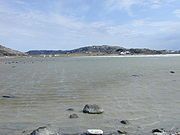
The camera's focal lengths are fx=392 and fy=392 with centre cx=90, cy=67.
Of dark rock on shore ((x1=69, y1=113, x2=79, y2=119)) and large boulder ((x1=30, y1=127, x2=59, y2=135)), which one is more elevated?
large boulder ((x1=30, y1=127, x2=59, y2=135))

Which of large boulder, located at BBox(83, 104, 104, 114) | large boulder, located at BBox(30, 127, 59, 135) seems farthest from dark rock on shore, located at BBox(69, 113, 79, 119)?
large boulder, located at BBox(30, 127, 59, 135)

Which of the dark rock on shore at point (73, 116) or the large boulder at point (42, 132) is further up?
the large boulder at point (42, 132)

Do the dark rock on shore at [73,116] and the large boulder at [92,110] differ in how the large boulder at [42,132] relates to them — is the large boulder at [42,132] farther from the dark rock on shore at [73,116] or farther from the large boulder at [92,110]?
the large boulder at [92,110]

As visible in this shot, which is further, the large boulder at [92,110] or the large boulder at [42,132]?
the large boulder at [92,110]

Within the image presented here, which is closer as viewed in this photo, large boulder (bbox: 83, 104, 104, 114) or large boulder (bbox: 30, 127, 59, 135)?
large boulder (bbox: 30, 127, 59, 135)

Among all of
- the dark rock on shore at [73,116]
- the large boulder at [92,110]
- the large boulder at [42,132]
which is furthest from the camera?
the large boulder at [92,110]

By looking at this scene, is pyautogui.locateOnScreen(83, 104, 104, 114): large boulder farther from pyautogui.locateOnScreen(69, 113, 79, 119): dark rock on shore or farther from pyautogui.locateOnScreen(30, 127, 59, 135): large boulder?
pyautogui.locateOnScreen(30, 127, 59, 135): large boulder

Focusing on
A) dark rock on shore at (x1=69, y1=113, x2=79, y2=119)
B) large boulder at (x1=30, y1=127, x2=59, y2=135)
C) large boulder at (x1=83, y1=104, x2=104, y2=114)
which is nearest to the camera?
large boulder at (x1=30, y1=127, x2=59, y2=135)

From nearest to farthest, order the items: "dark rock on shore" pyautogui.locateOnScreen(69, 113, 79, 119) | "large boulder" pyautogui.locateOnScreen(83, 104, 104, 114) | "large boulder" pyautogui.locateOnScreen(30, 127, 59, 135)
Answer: "large boulder" pyautogui.locateOnScreen(30, 127, 59, 135) < "dark rock on shore" pyautogui.locateOnScreen(69, 113, 79, 119) < "large boulder" pyautogui.locateOnScreen(83, 104, 104, 114)

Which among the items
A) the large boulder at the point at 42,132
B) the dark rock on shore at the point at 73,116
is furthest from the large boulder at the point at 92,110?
the large boulder at the point at 42,132

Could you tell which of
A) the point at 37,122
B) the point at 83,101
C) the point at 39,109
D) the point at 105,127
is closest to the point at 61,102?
the point at 83,101

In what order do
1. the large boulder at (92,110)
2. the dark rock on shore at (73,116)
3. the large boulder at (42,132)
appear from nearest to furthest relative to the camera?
the large boulder at (42,132) < the dark rock on shore at (73,116) < the large boulder at (92,110)

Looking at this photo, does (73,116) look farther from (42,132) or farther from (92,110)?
(42,132)

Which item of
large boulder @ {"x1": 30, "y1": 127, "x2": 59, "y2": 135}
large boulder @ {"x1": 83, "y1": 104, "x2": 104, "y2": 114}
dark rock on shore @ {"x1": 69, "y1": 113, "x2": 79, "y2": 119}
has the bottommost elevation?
dark rock on shore @ {"x1": 69, "y1": 113, "x2": 79, "y2": 119}
